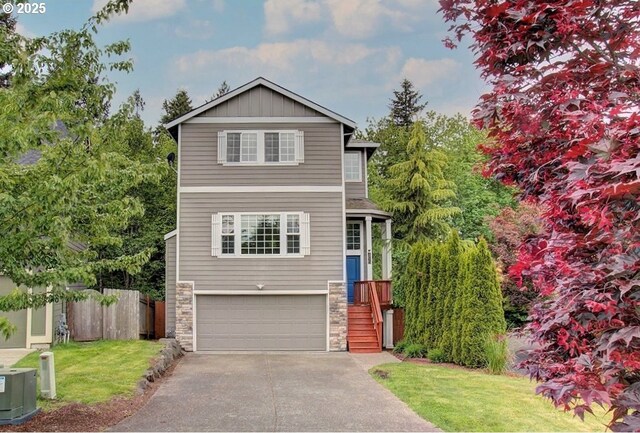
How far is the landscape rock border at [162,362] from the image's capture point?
854cm

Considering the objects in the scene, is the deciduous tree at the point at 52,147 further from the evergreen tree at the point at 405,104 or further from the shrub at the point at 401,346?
the evergreen tree at the point at 405,104

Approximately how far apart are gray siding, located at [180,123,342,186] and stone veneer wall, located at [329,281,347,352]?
3.09m

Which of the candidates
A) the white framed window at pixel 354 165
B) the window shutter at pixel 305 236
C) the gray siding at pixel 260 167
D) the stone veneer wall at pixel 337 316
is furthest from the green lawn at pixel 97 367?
the white framed window at pixel 354 165

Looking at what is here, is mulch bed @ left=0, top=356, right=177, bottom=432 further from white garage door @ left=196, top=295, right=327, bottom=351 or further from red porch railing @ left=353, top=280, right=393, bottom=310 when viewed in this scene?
red porch railing @ left=353, top=280, right=393, bottom=310

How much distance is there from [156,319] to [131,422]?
10099 millimetres

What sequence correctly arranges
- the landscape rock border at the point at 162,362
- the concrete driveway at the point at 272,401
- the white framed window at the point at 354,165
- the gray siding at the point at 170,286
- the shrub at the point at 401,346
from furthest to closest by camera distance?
the white framed window at the point at 354,165, the gray siding at the point at 170,286, the shrub at the point at 401,346, the landscape rock border at the point at 162,362, the concrete driveway at the point at 272,401

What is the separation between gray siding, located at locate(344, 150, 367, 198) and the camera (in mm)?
16672

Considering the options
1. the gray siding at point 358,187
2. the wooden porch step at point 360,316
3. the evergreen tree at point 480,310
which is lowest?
the wooden porch step at point 360,316

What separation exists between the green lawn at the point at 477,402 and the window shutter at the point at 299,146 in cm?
661

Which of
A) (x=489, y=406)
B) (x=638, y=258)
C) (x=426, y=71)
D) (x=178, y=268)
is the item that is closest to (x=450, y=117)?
(x=426, y=71)

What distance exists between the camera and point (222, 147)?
1400 cm

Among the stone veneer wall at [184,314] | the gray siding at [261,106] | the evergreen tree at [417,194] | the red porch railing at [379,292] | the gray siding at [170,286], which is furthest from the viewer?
the evergreen tree at [417,194]

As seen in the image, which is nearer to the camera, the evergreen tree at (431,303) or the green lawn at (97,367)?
the green lawn at (97,367)

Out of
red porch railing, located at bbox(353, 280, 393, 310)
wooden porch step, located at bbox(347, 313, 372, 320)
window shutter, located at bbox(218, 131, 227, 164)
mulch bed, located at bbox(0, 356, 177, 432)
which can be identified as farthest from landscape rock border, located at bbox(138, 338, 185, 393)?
red porch railing, located at bbox(353, 280, 393, 310)
